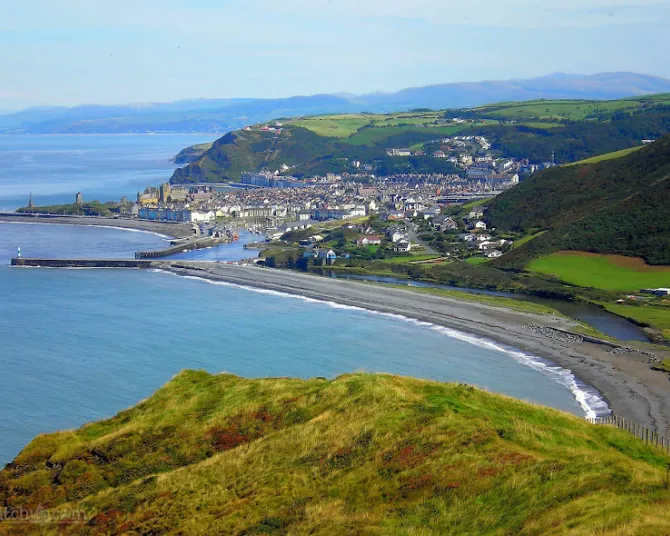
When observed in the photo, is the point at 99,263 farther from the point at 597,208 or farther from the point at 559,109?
the point at 559,109

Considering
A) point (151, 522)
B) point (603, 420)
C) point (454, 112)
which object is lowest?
point (603, 420)

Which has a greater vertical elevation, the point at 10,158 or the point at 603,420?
the point at 10,158

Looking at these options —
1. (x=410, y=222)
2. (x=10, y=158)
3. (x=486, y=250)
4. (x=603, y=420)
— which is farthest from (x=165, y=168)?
(x=603, y=420)

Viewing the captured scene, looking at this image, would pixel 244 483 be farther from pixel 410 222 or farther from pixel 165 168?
pixel 165 168

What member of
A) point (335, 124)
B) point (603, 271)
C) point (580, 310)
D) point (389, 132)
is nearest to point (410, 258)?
point (603, 271)

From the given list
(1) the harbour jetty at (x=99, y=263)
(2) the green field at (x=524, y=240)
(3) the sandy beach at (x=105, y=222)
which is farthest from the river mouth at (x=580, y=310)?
(3) the sandy beach at (x=105, y=222)

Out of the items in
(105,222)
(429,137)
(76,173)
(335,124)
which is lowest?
(105,222)
